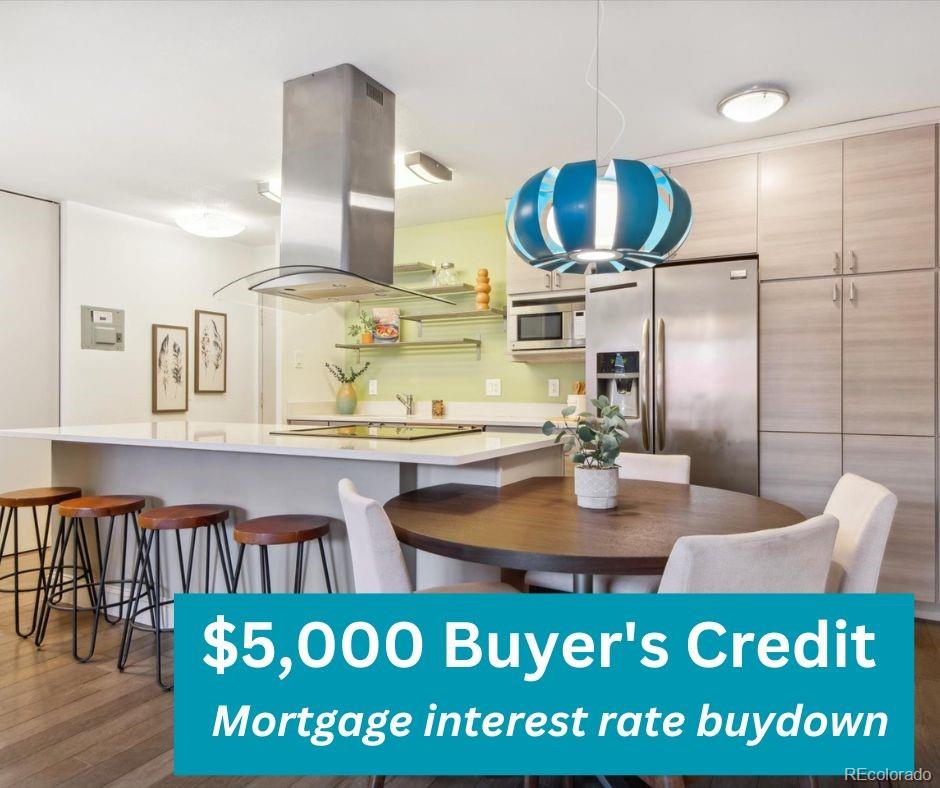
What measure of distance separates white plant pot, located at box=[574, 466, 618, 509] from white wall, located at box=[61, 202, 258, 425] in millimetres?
4044

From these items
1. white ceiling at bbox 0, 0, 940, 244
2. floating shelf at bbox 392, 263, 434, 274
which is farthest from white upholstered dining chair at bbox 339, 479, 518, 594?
floating shelf at bbox 392, 263, 434, 274

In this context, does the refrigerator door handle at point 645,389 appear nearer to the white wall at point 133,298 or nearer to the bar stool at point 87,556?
the bar stool at point 87,556

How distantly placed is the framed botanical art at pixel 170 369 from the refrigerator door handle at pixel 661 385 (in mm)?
3797

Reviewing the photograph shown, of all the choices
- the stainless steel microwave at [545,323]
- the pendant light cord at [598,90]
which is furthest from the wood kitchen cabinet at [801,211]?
the stainless steel microwave at [545,323]

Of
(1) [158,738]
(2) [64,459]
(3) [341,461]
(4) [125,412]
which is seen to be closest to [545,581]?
(3) [341,461]

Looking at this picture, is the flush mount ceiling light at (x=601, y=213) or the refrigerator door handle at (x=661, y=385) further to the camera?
the refrigerator door handle at (x=661, y=385)

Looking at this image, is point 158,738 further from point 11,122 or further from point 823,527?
point 11,122

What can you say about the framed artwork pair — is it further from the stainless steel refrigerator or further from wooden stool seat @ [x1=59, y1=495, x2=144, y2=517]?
the stainless steel refrigerator

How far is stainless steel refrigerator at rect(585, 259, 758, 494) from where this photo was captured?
331 centimetres

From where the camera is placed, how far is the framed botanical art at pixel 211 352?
17.6 feet

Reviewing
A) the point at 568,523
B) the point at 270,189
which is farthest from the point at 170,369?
the point at 568,523

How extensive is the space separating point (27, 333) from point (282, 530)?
3186 mm

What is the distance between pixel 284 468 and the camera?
2742 millimetres
